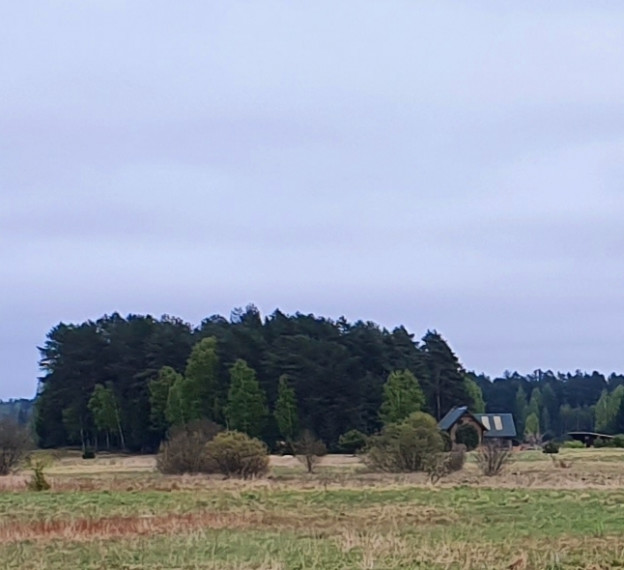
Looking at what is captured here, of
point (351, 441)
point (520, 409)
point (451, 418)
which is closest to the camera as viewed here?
point (351, 441)

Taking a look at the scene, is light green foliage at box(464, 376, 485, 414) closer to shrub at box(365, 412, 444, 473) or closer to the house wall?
the house wall

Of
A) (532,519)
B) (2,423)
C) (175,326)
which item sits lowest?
(532,519)

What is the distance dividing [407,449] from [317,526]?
2640 cm

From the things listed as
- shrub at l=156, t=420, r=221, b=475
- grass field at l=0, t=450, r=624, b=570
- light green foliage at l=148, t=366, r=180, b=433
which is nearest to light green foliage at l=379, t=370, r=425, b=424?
light green foliage at l=148, t=366, r=180, b=433

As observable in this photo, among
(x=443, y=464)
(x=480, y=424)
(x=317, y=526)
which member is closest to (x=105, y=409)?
(x=480, y=424)

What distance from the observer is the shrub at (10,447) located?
5153cm

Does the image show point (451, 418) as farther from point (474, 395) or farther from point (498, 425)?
point (474, 395)

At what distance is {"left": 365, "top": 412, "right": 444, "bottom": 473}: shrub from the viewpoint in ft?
156

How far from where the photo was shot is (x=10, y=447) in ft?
170

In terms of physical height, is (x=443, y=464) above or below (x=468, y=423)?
below

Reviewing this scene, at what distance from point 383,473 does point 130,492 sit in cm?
1601

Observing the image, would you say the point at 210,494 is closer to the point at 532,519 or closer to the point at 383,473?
the point at 532,519

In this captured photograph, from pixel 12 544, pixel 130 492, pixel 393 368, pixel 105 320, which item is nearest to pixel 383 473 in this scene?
pixel 130 492

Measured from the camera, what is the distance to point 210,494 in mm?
32000
